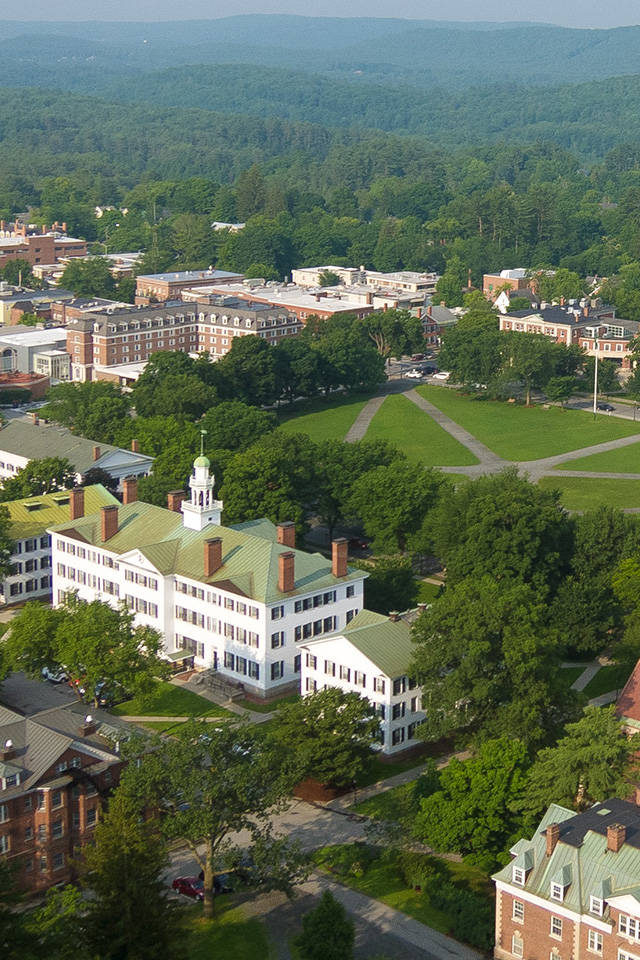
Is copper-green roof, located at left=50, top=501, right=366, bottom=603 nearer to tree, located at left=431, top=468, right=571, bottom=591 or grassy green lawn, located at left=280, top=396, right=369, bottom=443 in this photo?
tree, located at left=431, top=468, right=571, bottom=591

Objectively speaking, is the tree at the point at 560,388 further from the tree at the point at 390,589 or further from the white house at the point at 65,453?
the tree at the point at 390,589

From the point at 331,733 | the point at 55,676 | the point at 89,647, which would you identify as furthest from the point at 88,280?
the point at 331,733

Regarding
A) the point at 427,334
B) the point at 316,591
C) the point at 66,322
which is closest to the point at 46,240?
the point at 66,322

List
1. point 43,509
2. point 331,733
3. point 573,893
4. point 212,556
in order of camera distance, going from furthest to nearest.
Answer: point 43,509, point 212,556, point 331,733, point 573,893

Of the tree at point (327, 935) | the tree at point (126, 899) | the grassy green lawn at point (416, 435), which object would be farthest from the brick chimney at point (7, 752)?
the grassy green lawn at point (416, 435)

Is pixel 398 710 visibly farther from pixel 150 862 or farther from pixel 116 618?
pixel 150 862

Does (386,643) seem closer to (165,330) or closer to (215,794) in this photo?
(215,794)

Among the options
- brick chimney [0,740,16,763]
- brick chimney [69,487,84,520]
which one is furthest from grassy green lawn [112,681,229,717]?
brick chimney [69,487,84,520]
